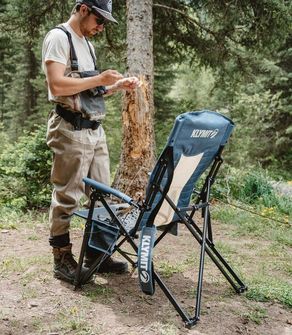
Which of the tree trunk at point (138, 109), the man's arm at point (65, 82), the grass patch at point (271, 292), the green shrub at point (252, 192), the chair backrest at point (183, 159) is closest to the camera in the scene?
the chair backrest at point (183, 159)

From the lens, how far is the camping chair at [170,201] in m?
2.93

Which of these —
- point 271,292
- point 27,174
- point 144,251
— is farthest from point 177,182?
point 27,174

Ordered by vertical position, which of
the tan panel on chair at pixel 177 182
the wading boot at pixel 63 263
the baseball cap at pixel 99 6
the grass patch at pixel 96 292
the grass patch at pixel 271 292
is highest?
the baseball cap at pixel 99 6

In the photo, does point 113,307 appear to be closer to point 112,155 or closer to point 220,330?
point 220,330

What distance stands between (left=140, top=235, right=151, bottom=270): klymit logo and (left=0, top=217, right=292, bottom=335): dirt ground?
0.40 meters

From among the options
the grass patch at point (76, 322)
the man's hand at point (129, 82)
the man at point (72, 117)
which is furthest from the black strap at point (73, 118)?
the grass patch at point (76, 322)

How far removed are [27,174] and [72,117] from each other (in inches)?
139

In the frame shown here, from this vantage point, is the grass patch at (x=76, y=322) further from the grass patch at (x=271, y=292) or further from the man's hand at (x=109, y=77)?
the man's hand at (x=109, y=77)

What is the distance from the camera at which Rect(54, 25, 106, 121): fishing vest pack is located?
338 centimetres

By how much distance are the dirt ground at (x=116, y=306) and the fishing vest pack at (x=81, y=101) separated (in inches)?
50.6

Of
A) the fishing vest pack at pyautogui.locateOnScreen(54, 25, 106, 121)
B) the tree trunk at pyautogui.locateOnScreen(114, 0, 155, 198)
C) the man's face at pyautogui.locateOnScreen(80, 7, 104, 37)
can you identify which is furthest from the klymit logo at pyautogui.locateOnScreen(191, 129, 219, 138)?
the tree trunk at pyautogui.locateOnScreen(114, 0, 155, 198)

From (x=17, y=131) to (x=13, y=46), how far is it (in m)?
4.38

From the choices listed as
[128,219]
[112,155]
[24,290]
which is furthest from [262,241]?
[112,155]

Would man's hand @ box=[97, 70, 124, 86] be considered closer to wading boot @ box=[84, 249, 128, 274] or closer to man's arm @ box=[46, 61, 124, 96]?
man's arm @ box=[46, 61, 124, 96]
